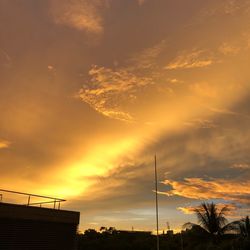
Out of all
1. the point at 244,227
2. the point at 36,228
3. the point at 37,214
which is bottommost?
the point at 36,228

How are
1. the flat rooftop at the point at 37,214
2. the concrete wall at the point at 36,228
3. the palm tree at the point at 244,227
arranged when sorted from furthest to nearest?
the palm tree at the point at 244,227
the flat rooftop at the point at 37,214
the concrete wall at the point at 36,228

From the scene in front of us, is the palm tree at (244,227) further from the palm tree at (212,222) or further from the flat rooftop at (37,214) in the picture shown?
the flat rooftop at (37,214)

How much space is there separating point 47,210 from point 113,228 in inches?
2296

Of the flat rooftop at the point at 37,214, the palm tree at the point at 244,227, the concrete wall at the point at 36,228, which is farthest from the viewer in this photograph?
the palm tree at the point at 244,227

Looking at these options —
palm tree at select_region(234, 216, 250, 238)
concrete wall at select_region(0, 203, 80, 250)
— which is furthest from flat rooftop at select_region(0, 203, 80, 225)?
palm tree at select_region(234, 216, 250, 238)

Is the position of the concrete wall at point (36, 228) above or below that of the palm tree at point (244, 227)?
below

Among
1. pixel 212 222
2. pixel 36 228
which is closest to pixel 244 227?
pixel 212 222

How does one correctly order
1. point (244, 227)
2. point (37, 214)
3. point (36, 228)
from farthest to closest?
point (244, 227)
point (37, 214)
point (36, 228)

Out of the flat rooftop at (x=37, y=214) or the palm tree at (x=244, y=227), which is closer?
the flat rooftop at (x=37, y=214)

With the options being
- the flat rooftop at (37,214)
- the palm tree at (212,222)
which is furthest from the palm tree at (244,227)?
the flat rooftop at (37,214)

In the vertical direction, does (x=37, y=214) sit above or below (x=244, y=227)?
below

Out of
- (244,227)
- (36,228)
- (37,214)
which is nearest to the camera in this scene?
(36,228)

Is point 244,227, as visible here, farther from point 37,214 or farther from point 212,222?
point 37,214

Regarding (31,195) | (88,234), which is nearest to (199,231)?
(31,195)
